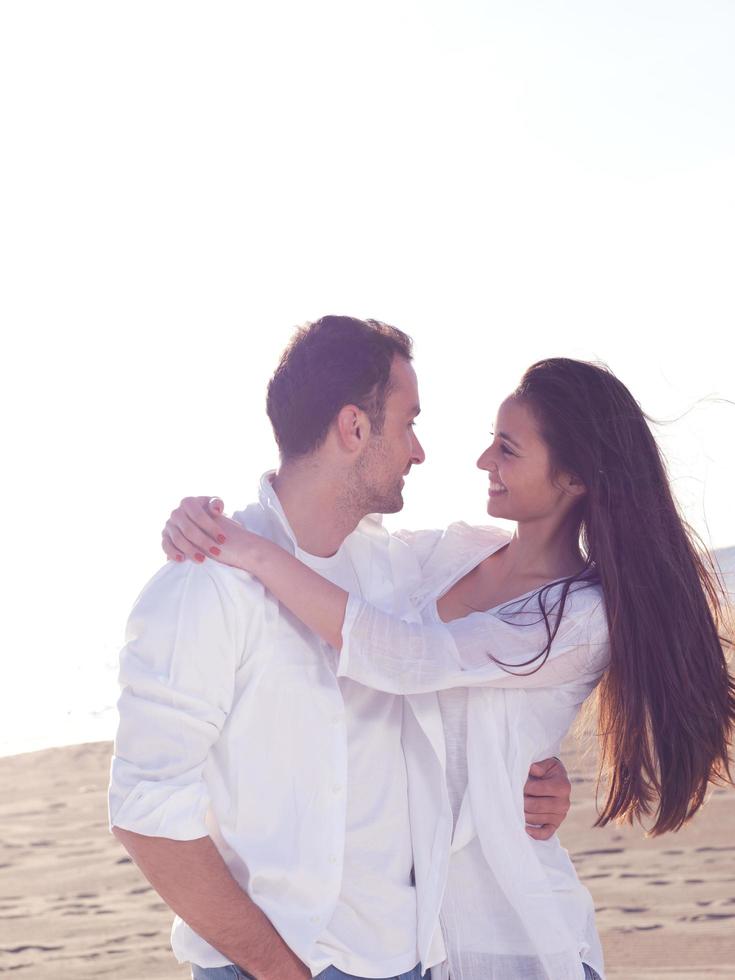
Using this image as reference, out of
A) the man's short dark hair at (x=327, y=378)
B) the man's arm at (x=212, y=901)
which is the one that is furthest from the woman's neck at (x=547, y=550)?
the man's arm at (x=212, y=901)

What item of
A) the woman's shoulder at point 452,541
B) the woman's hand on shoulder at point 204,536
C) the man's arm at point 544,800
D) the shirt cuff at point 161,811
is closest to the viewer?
the shirt cuff at point 161,811

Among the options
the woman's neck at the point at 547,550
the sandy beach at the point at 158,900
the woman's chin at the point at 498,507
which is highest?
the woman's chin at the point at 498,507

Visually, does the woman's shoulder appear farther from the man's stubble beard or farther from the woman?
the man's stubble beard

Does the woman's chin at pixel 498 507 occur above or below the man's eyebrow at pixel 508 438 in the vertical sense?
below

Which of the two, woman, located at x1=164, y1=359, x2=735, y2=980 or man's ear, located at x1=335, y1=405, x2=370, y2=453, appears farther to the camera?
man's ear, located at x1=335, y1=405, x2=370, y2=453

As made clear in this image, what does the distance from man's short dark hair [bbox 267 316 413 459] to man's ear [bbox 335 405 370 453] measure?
2 centimetres

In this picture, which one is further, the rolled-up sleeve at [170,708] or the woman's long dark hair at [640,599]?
the woman's long dark hair at [640,599]

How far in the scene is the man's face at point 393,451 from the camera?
3039 mm

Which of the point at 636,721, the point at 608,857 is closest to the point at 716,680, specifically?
the point at 636,721

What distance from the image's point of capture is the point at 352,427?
300 cm

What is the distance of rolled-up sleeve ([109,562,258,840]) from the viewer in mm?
2391

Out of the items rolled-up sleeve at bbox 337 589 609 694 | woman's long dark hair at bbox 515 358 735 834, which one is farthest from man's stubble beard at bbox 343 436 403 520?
woman's long dark hair at bbox 515 358 735 834

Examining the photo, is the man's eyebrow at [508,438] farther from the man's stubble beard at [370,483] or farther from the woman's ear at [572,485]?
the man's stubble beard at [370,483]

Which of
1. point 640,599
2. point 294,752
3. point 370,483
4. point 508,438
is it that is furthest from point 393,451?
point 294,752
